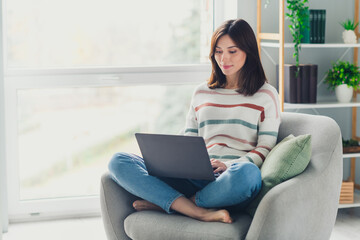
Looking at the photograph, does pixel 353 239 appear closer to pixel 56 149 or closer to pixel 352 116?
pixel 352 116

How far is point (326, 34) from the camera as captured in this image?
134 inches

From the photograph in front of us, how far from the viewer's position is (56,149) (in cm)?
333

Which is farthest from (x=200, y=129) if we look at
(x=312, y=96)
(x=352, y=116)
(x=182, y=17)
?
(x=352, y=116)

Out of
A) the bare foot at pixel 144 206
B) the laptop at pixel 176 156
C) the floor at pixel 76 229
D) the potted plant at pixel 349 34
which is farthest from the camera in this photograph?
the potted plant at pixel 349 34

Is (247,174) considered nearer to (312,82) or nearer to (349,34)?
(312,82)

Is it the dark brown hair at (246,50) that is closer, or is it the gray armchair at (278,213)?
the gray armchair at (278,213)

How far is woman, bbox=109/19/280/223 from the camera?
6.76 ft

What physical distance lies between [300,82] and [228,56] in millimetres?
736

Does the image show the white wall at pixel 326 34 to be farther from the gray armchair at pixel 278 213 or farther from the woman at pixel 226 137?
the gray armchair at pixel 278 213

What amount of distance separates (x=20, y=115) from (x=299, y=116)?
5.35ft

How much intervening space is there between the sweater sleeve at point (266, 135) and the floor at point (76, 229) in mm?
866

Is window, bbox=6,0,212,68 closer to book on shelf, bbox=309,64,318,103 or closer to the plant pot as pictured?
book on shelf, bbox=309,64,318,103

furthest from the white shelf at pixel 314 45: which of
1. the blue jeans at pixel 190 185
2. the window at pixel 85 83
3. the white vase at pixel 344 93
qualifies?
the blue jeans at pixel 190 185

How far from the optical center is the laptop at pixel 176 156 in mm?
2051
